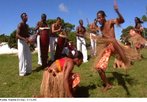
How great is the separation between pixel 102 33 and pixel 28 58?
3.67 meters

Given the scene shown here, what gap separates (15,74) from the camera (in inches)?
499

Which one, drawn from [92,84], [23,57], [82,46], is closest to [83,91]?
[92,84]

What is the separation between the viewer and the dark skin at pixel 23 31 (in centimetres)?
1177

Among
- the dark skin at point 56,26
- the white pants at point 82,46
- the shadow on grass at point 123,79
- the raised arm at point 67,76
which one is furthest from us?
the white pants at point 82,46

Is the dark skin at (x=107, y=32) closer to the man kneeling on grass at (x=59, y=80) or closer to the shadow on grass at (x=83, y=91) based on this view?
the shadow on grass at (x=83, y=91)

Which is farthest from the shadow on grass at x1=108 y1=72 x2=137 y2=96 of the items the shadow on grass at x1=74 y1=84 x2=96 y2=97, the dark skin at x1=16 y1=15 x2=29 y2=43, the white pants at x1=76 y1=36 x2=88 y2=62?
the white pants at x1=76 y1=36 x2=88 y2=62

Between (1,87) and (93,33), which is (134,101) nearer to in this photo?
(93,33)

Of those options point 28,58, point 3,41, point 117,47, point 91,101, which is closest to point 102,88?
point 117,47

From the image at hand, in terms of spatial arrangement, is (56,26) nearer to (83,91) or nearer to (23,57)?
(23,57)

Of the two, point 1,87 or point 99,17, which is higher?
point 99,17

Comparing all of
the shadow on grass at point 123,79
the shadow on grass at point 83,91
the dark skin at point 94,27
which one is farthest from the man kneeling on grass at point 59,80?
the shadow on grass at point 123,79

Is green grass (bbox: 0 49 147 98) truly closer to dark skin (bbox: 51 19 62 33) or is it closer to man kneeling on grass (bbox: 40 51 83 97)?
man kneeling on grass (bbox: 40 51 83 97)

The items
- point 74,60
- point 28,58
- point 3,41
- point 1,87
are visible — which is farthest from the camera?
point 3,41

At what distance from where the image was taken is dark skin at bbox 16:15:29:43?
38.6 feet
